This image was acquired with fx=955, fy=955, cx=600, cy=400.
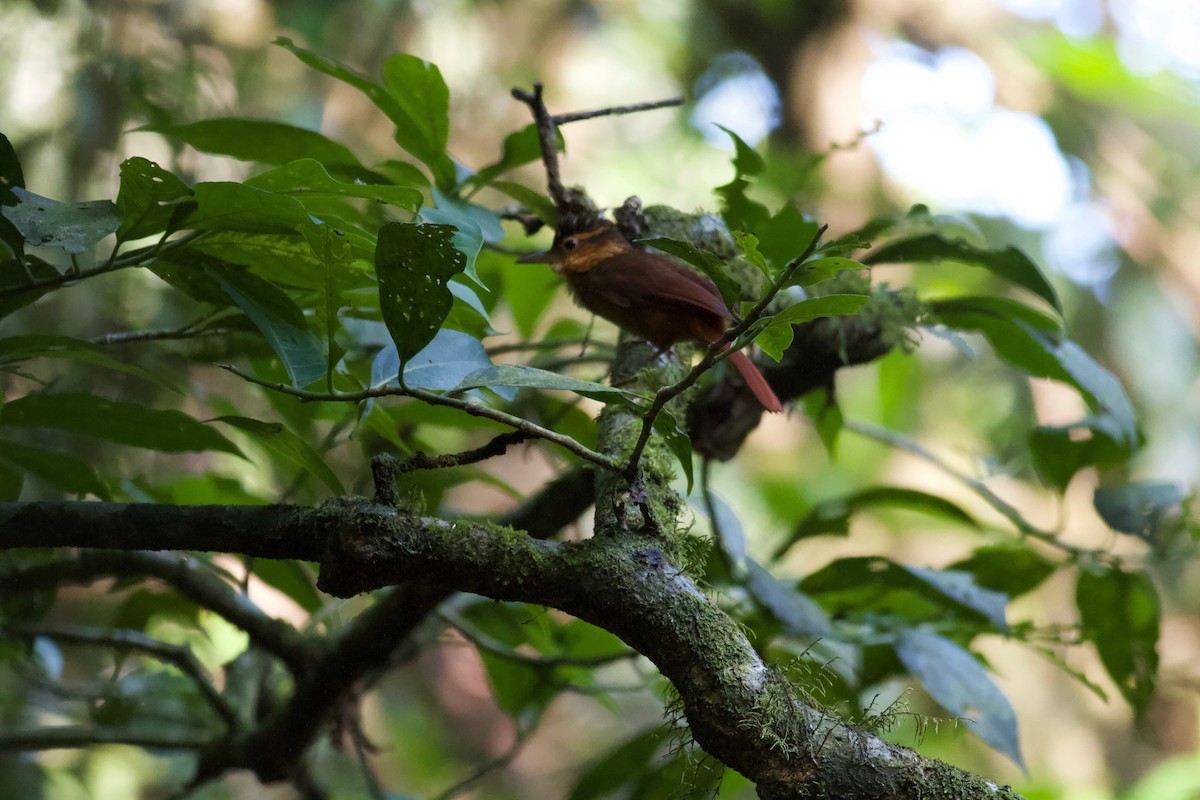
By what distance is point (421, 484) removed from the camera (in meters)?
1.37

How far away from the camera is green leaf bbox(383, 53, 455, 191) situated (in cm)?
119

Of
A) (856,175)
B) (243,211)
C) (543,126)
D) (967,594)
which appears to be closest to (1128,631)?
(967,594)

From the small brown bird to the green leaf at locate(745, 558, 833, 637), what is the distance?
0.26 metres

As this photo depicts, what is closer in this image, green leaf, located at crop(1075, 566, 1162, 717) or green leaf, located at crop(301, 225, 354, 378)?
green leaf, located at crop(301, 225, 354, 378)

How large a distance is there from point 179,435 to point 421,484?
405mm

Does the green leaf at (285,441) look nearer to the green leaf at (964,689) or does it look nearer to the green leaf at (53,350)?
the green leaf at (53,350)

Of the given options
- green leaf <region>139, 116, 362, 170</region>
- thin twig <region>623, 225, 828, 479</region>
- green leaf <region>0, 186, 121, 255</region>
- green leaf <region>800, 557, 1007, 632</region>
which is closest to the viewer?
thin twig <region>623, 225, 828, 479</region>

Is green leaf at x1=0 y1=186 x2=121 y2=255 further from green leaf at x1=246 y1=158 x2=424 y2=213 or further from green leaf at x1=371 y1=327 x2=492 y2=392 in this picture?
green leaf at x1=371 y1=327 x2=492 y2=392

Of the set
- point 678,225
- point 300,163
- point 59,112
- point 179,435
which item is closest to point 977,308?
point 678,225

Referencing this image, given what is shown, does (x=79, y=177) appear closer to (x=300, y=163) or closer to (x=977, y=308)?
(x=300, y=163)

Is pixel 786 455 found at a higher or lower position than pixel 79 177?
lower

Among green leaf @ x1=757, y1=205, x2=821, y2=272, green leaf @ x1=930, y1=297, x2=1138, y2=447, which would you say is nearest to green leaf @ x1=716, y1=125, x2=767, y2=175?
green leaf @ x1=757, y1=205, x2=821, y2=272

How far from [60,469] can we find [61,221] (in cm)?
38

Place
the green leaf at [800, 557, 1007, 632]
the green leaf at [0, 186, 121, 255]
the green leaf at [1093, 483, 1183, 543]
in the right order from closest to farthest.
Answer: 1. the green leaf at [0, 186, 121, 255]
2. the green leaf at [800, 557, 1007, 632]
3. the green leaf at [1093, 483, 1183, 543]
